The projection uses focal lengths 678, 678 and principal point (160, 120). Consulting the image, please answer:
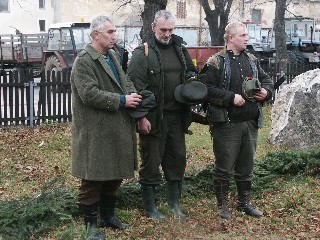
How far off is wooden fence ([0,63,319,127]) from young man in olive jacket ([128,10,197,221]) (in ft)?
24.7

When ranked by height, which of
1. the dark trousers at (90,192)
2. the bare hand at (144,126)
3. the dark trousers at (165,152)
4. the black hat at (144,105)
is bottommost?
the dark trousers at (90,192)

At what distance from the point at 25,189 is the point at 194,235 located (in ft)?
9.47

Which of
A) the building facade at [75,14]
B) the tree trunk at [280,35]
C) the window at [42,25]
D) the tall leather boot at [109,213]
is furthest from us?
the window at [42,25]

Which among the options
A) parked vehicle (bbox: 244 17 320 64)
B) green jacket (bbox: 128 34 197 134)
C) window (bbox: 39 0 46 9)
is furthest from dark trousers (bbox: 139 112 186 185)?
window (bbox: 39 0 46 9)

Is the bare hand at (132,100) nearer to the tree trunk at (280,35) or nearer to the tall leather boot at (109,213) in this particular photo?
the tall leather boot at (109,213)

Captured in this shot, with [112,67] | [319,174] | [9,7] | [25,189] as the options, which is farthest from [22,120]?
[9,7]

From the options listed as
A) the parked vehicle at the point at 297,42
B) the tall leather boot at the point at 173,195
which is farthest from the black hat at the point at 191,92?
the parked vehicle at the point at 297,42

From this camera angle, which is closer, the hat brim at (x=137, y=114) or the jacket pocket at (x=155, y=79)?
the hat brim at (x=137, y=114)

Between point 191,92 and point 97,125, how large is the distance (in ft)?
3.28

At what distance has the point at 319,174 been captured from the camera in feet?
26.3

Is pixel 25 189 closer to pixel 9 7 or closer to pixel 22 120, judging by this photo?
pixel 22 120

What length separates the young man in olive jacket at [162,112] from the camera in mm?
6172

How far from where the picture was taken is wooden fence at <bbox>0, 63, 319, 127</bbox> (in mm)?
13508

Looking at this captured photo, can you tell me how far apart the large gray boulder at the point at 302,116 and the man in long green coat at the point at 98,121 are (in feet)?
17.4
